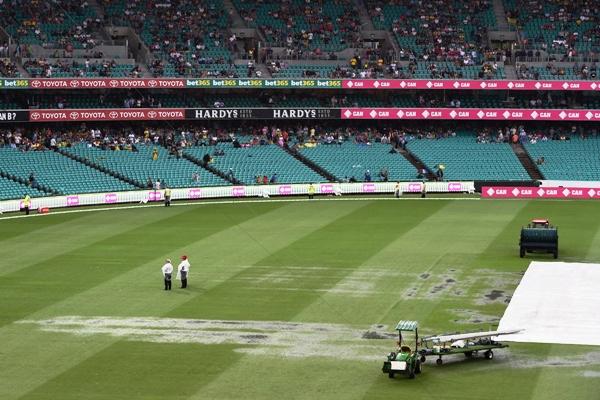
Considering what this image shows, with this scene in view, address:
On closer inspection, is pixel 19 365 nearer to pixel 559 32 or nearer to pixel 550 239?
pixel 550 239

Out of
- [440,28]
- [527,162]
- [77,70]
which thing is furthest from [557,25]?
[77,70]

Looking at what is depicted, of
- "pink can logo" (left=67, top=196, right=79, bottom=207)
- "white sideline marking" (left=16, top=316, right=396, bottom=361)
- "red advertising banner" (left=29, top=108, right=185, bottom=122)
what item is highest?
"red advertising banner" (left=29, top=108, right=185, bottom=122)

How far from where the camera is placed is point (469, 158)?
Answer: 79.9 m

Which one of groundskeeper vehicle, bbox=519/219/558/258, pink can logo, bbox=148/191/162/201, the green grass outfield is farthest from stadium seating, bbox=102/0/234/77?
groundskeeper vehicle, bbox=519/219/558/258

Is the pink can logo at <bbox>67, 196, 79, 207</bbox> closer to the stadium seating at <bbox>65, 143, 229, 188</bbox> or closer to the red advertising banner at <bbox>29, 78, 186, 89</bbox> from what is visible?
the stadium seating at <bbox>65, 143, 229, 188</bbox>

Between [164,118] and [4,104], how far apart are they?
435 inches

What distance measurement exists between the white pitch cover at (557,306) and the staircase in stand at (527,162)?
33.3 metres

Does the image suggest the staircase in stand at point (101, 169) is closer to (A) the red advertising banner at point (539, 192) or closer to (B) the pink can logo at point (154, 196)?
(B) the pink can logo at point (154, 196)

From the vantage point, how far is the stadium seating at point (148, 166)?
73000 millimetres

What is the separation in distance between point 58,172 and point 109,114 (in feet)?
26.6

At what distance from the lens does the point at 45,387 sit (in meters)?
28.4

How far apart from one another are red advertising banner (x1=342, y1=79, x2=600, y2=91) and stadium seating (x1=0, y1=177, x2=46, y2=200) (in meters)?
25.3

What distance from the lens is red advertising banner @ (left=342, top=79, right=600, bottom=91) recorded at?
8150 cm

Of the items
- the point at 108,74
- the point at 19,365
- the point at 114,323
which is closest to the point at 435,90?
the point at 108,74
